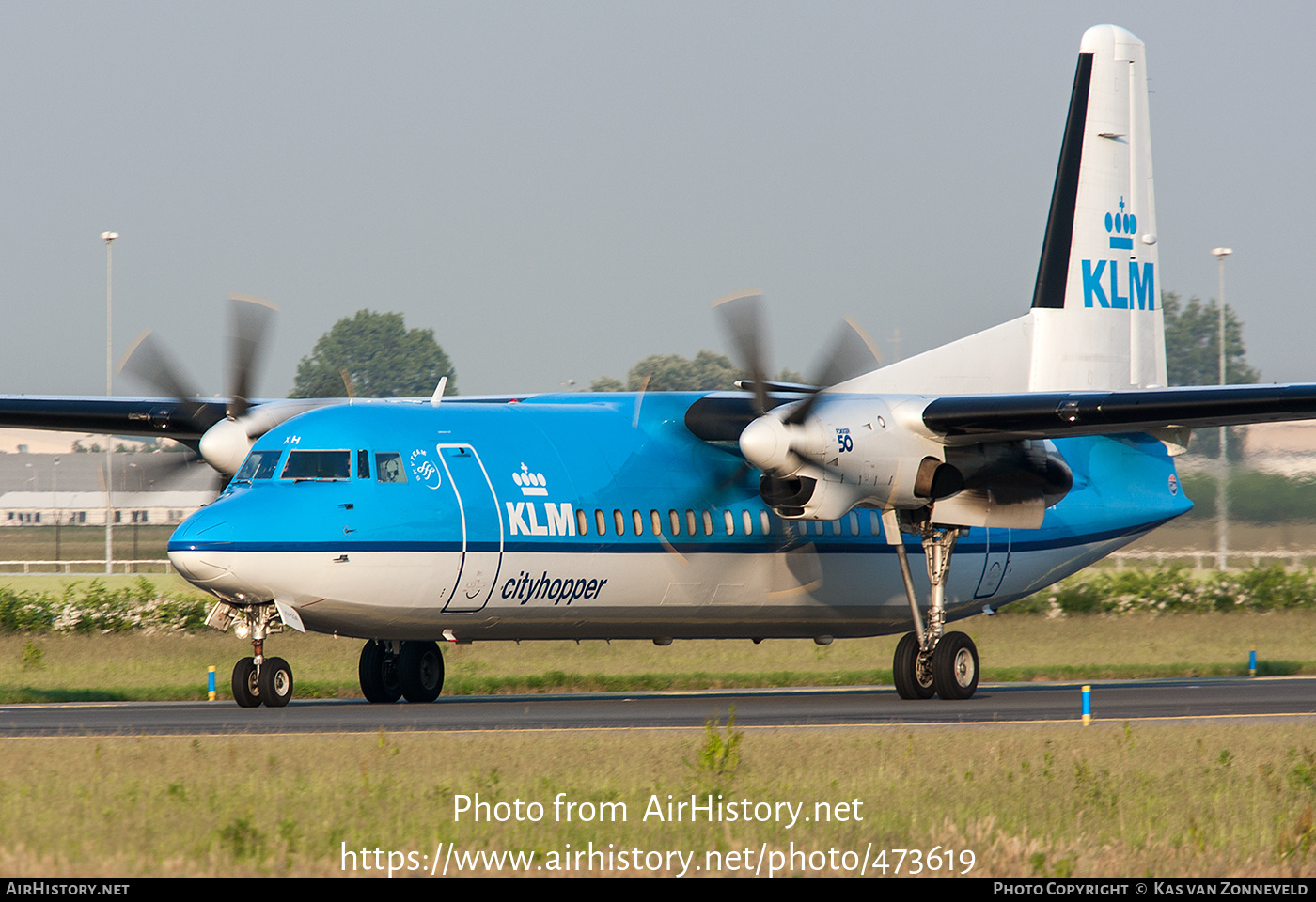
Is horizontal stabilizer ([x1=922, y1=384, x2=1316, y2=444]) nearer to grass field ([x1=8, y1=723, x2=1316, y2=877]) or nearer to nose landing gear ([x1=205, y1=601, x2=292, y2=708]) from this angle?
grass field ([x1=8, y1=723, x2=1316, y2=877])

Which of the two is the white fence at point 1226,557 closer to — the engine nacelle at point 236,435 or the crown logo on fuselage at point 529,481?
the crown logo on fuselage at point 529,481

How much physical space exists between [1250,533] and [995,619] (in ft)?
18.0

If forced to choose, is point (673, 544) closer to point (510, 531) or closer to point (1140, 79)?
point (510, 531)

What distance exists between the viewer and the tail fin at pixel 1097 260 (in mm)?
26250

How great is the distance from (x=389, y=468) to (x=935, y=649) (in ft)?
25.7

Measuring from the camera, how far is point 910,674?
22.2 meters

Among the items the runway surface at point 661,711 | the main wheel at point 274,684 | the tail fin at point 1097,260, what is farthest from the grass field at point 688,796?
the tail fin at point 1097,260

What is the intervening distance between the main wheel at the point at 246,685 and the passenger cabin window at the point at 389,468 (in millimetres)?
2663

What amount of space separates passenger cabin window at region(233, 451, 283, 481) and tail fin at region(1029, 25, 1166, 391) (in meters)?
12.7

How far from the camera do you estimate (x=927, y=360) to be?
23797mm

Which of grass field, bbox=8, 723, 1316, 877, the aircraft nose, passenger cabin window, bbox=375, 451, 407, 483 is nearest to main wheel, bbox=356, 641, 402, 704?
passenger cabin window, bbox=375, 451, 407, 483

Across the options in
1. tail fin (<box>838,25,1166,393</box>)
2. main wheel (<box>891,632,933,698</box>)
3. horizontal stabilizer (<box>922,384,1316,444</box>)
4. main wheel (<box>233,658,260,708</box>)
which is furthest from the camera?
tail fin (<box>838,25,1166,393</box>)

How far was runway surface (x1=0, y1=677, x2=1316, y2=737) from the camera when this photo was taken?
17516 millimetres

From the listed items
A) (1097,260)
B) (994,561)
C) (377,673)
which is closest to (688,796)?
(377,673)
